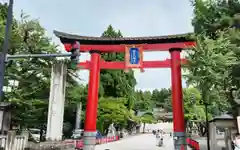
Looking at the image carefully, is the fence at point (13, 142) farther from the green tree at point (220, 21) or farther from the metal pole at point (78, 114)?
the metal pole at point (78, 114)

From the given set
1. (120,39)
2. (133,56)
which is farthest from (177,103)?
(120,39)

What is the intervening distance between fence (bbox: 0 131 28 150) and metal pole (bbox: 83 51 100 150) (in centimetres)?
624

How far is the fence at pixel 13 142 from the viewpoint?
1383 centimetres

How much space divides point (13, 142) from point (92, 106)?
793 cm

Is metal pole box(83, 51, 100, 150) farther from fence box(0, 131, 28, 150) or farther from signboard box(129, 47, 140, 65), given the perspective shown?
fence box(0, 131, 28, 150)

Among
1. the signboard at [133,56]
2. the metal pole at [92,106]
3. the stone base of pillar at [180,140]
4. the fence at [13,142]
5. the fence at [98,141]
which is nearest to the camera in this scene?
the fence at [13,142]

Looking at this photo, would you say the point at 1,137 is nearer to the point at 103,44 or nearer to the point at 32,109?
the point at 32,109

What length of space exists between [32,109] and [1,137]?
836cm

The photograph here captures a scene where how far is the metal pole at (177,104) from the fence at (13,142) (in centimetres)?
1089

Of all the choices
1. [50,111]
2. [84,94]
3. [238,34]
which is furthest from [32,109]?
[238,34]

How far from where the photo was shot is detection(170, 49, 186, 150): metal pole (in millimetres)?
19344

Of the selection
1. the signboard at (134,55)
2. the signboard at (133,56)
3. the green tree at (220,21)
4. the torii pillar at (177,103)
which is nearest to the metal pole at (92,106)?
the signboard at (133,56)

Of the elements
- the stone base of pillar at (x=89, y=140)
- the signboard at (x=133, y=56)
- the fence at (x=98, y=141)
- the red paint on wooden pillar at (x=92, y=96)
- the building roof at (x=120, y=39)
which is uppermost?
the building roof at (x=120, y=39)

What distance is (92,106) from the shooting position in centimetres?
2120
